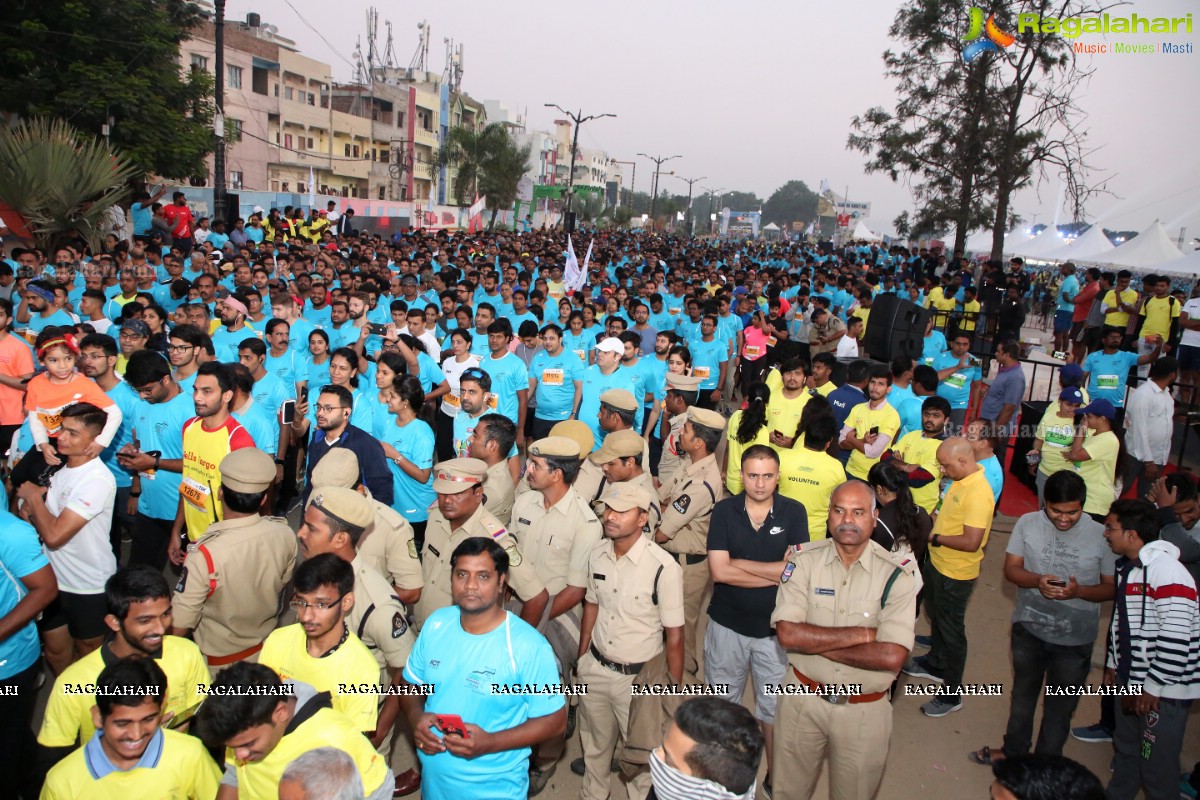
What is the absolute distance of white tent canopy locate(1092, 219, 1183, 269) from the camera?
19531mm

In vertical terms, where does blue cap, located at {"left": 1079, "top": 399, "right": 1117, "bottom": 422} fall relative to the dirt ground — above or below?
above

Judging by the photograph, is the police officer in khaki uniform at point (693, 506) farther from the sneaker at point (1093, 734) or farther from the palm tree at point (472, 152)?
the palm tree at point (472, 152)

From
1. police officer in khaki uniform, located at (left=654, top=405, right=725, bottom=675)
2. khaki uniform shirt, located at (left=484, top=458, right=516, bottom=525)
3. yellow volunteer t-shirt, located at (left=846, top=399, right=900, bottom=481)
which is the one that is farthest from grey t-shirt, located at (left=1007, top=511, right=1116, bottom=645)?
khaki uniform shirt, located at (left=484, top=458, right=516, bottom=525)

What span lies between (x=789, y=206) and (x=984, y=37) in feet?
508

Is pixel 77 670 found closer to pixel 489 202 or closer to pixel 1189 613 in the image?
pixel 1189 613

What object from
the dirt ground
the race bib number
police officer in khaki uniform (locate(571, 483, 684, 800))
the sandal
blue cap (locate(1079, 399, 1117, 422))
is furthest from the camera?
blue cap (locate(1079, 399, 1117, 422))

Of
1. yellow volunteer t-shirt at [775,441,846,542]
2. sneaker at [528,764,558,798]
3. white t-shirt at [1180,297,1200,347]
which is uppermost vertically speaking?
white t-shirt at [1180,297,1200,347]

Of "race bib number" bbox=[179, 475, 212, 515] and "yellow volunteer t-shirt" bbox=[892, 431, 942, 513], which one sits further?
"yellow volunteer t-shirt" bbox=[892, 431, 942, 513]

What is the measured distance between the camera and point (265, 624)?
3900mm

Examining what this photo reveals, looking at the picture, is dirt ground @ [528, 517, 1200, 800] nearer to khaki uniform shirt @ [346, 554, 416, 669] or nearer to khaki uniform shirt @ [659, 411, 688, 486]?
khaki uniform shirt @ [346, 554, 416, 669]

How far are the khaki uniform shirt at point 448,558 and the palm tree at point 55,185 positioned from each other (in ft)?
37.0

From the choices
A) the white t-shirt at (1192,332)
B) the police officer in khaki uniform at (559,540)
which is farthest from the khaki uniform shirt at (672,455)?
the white t-shirt at (1192,332)

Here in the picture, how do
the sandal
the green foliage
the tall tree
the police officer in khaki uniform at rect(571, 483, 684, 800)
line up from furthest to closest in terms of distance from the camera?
the tall tree → the green foliage → the sandal → the police officer in khaki uniform at rect(571, 483, 684, 800)

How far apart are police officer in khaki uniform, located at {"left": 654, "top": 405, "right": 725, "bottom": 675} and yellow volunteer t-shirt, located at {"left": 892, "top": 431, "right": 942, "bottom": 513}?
1.74 metres
